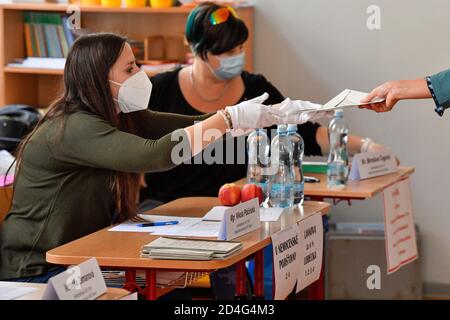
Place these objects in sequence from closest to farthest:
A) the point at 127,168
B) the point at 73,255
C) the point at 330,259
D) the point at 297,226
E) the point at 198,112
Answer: the point at 73,255
the point at 127,168
the point at 297,226
the point at 198,112
the point at 330,259

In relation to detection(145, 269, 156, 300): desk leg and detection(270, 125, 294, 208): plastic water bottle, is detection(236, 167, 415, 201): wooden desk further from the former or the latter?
detection(145, 269, 156, 300): desk leg

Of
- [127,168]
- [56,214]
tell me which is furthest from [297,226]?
[56,214]

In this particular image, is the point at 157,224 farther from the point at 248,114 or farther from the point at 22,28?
the point at 22,28

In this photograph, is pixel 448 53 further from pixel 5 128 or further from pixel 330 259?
pixel 5 128

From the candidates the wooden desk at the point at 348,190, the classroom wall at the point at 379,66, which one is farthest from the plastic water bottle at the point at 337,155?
the classroom wall at the point at 379,66

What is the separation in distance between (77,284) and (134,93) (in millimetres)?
1189

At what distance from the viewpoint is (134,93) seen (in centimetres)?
284

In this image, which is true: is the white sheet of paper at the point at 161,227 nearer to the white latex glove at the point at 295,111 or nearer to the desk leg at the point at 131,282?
the desk leg at the point at 131,282

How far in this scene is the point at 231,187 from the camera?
118 inches

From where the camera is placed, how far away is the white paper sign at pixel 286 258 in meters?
2.59

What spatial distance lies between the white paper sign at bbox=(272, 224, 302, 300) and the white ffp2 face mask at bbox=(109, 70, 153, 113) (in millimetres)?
660

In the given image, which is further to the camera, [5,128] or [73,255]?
[5,128]

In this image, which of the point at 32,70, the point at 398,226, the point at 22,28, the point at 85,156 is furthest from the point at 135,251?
the point at 22,28
